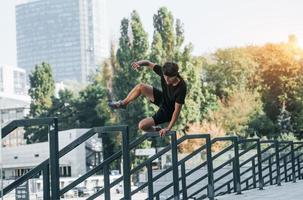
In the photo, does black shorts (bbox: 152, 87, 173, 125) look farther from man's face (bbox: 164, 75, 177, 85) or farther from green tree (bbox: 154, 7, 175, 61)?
green tree (bbox: 154, 7, 175, 61)

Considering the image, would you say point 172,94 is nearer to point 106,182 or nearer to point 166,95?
point 166,95

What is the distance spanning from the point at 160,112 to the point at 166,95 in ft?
0.63

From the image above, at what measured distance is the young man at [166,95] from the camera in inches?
203

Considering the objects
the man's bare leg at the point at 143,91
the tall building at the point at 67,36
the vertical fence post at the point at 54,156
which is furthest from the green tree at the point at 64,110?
the tall building at the point at 67,36

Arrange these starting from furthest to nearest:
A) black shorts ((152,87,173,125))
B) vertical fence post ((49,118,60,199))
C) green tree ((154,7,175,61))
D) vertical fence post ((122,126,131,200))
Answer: green tree ((154,7,175,61)), vertical fence post ((122,126,131,200)), black shorts ((152,87,173,125)), vertical fence post ((49,118,60,199))

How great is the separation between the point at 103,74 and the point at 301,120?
15921 mm

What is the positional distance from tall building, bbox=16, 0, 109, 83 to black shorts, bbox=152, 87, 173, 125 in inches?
6842

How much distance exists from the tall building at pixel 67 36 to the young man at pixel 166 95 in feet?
570

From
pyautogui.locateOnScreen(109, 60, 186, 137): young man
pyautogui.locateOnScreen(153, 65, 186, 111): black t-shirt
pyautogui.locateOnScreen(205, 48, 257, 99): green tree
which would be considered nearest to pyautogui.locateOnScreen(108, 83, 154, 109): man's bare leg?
pyautogui.locateOnScreen(109, 60, 186, 137): young man

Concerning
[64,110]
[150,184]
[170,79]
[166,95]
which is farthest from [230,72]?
[170,79]

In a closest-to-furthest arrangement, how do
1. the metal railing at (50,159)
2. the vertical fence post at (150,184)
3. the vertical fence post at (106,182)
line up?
the metal railing at (50,159) → the vertical fence post at (106,182) → the vertical fence post at (150,184)

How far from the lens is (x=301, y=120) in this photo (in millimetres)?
37156

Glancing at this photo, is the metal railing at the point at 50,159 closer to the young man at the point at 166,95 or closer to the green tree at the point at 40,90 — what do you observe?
the young man at the point at 166,95

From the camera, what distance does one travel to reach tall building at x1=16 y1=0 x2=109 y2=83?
7229 inches
